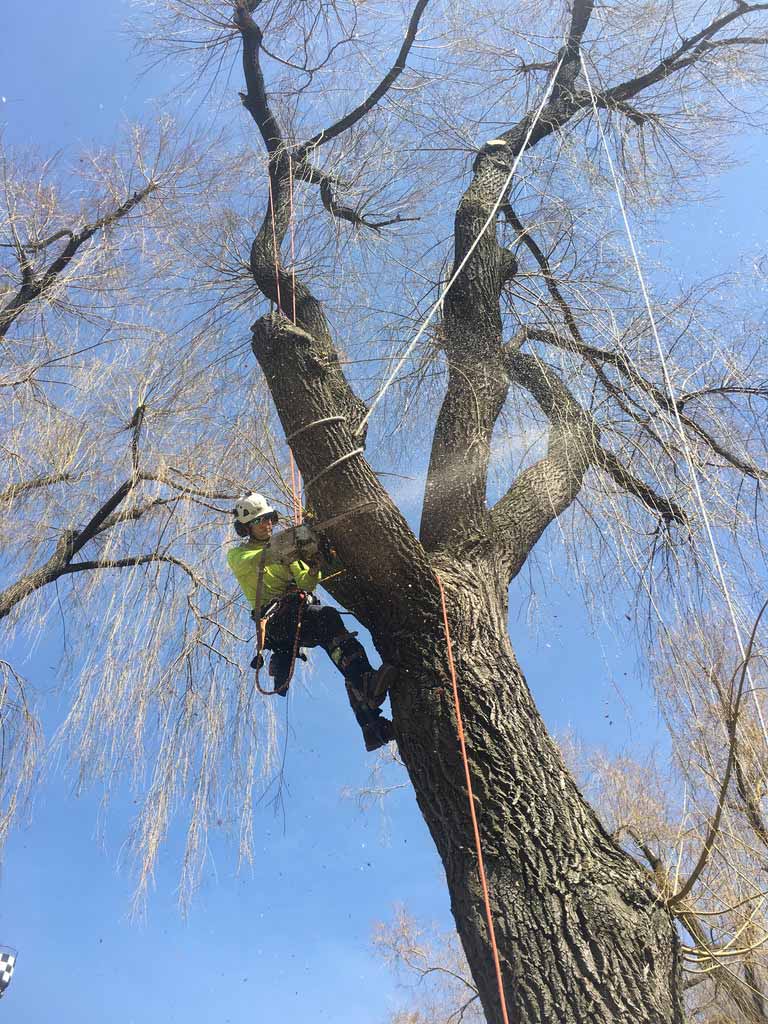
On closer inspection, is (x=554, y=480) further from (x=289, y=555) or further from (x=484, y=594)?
(x=289, y=555)

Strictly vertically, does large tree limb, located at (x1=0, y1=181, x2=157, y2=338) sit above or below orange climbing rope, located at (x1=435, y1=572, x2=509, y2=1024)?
above

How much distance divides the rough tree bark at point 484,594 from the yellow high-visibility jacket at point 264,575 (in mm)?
438

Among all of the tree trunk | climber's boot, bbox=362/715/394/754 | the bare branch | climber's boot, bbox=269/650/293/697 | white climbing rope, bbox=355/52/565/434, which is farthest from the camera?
the bare branch

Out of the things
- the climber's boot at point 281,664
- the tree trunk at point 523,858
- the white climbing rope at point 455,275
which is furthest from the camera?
the climber's boot at point 281,664

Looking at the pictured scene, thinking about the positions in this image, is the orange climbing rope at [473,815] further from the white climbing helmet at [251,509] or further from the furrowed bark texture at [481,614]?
the white climbing helmet at [251,509]

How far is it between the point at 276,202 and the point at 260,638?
7.29 feet

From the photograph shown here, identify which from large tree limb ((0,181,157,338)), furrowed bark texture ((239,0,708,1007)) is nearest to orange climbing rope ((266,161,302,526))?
furrowed bark texture ((239,0,708,1007))

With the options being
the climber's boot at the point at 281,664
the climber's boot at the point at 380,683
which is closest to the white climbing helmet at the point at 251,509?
the climber's boot at the point at 281,664

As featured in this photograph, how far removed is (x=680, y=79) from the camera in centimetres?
419

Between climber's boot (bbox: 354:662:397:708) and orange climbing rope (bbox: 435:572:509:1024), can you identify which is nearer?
orange climbing rope (bbox: 435:572:509:1024)

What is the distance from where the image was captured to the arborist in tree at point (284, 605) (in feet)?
9.66

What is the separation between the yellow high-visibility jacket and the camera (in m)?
3.07

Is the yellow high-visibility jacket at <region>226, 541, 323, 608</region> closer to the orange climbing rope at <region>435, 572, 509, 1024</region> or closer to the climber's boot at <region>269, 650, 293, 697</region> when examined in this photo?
the climber's boot at <region>269, 650, 293, 697</region>

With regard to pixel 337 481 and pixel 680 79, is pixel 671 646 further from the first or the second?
pixel 680 79
